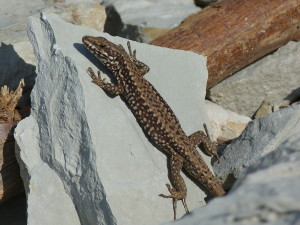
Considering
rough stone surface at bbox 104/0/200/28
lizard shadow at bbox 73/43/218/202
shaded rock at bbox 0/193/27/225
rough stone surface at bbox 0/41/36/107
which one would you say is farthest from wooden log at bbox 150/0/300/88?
shaded rock at bbox 0/193/27/225

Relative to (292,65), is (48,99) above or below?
above

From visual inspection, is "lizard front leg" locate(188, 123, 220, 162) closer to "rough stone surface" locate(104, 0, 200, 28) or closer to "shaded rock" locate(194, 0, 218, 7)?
"rough stone surface" locate(104, 0, 200, 28)

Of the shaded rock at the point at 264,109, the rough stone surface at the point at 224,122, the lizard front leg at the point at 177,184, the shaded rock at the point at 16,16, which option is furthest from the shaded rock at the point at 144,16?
the lizard front leg at the point at 177,184

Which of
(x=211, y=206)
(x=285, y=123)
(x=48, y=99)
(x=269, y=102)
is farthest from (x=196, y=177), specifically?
(x=211, y=206)

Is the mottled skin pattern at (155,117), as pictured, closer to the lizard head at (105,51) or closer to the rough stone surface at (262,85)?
the lizard head at (105,51)

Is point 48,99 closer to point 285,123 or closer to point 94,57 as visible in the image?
point 94,57

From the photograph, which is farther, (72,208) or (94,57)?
(94,57)

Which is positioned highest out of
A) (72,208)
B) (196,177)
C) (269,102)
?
(72,208)
